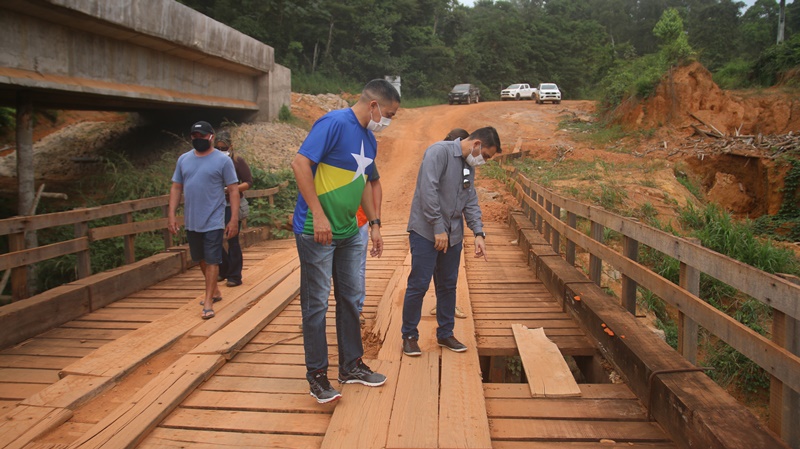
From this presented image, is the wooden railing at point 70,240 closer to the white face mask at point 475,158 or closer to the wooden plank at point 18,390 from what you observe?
the wooden plank at point 18,390

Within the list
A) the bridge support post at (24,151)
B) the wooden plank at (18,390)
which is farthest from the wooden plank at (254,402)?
the bridge support post at (24,151)

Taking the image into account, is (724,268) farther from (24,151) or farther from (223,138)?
(24,151)

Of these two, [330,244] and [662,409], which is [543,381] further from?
[330,244]

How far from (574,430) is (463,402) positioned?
0.64m

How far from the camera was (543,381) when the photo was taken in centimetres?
386

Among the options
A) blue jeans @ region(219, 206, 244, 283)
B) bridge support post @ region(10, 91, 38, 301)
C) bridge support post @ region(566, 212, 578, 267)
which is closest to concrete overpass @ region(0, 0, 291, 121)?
bridge support post @ region(10, 91, 38, 301)

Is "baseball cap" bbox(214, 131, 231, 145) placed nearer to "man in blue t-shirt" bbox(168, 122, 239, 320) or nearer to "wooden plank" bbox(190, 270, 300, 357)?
"man in blue t-shirt" bbox(168, 122, 239, 320)

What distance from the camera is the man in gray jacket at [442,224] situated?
4.18 meters

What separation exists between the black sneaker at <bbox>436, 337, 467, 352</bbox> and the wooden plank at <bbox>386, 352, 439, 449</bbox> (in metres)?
0.13

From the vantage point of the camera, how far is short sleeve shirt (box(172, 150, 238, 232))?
5.30 metres

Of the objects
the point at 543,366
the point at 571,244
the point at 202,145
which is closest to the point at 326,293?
the point at 543,366

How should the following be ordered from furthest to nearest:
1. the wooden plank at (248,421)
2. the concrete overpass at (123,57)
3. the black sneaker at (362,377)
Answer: the concrete overpass at (123,57) → the black sneaker at (362,377) → the wooden plank at (248,421)

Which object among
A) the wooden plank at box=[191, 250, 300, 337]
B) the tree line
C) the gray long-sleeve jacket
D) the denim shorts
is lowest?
the wooden plank at box=[191, 250, 300, 337]

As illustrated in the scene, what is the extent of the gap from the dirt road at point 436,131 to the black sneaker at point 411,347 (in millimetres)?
8079
